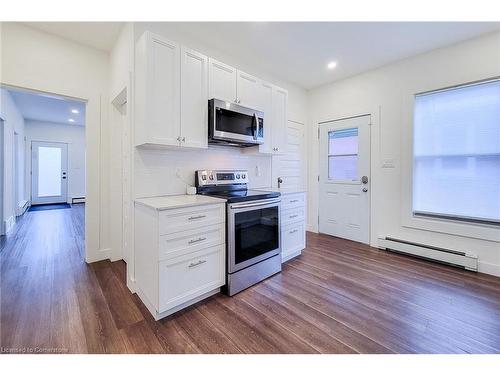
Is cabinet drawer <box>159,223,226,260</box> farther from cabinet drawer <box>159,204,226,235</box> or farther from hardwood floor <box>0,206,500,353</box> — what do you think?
hardwood floor <box>0,206,500,353</box>

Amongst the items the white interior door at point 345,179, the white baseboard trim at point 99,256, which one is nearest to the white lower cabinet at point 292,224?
the white interior door at point 345,179

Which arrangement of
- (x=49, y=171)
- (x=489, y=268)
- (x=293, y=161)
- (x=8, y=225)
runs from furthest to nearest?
(x=49, y=171) < (x=8, y=225) < (x=293, y=161) < (x=489, y=268)

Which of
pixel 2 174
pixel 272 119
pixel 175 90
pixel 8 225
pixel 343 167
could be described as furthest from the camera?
pixel 8 225

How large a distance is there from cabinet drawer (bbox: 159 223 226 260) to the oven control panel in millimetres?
670

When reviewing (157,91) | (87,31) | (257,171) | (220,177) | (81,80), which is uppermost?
(87,31)

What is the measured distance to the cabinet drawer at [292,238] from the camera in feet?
9.24

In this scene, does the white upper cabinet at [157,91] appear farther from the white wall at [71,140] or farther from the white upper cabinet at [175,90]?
the white wall at [71,140]

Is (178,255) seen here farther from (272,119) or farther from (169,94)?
(272,119)

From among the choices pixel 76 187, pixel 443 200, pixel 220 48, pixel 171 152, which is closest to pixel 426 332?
pixel 443 200

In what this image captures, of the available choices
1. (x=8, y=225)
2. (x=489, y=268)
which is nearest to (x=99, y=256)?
(x=8, y=225)

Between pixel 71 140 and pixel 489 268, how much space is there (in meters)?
10.5

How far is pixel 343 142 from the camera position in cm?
386
